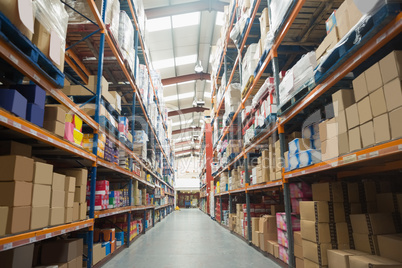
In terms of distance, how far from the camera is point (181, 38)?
11312mm

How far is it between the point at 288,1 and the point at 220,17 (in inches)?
318

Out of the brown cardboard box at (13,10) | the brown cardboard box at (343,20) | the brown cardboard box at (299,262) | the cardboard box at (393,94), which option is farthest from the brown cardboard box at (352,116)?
the brown cardboard box at (13,10)

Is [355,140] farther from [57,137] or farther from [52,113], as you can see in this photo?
[52,113]

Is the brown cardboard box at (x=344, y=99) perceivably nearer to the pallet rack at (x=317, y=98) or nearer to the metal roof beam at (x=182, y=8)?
the pallet rack at (x=317, y=98)

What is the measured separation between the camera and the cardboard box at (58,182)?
2.48 metres

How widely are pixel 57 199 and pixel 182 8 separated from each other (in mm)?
8233

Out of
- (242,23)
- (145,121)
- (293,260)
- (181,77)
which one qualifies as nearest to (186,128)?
(181,77)

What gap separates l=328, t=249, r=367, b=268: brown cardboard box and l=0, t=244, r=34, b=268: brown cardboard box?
2.75 m

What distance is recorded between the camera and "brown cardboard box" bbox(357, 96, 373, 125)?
196 cm

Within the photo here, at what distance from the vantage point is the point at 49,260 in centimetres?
276

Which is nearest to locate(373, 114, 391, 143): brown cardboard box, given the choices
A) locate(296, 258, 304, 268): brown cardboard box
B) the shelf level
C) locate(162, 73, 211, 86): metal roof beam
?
locate(296, 258, 304, 268): brown cardboard box

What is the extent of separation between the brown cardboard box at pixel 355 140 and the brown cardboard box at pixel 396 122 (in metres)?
0.31

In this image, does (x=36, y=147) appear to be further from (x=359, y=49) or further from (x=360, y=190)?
(x=360, y=190)

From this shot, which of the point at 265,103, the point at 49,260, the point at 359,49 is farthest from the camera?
the point at 265,103
